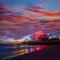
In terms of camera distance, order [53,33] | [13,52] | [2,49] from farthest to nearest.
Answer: [13,52] → [2,49] → [53,33]

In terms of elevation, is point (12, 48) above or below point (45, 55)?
above

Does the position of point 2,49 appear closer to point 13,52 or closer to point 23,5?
point 13,52

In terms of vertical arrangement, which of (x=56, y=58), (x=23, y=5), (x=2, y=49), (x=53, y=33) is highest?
(x=23, y=5)

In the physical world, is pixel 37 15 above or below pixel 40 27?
above

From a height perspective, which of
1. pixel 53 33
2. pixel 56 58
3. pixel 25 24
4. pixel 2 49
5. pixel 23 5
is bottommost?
pixel 56 58

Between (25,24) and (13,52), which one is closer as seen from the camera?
(25,24)

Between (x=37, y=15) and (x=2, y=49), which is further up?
(x=37, y=15)

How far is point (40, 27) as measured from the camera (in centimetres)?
209

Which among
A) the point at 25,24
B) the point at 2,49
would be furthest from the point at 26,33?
the point at 2,49

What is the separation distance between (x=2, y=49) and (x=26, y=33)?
0.42m

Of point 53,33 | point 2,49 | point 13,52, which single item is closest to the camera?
point 53,33

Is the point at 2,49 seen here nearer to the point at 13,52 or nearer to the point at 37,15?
the point at 13,52

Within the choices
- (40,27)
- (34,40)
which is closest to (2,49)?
(34,40)

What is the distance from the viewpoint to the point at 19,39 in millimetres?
2186
